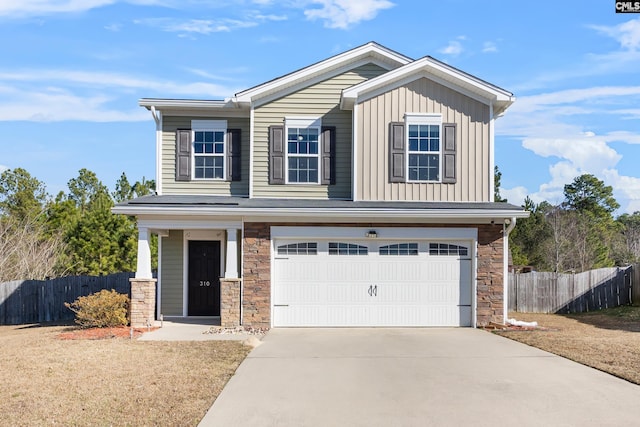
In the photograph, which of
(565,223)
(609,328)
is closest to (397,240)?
(609,328)

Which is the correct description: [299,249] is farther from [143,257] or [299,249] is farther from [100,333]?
[100,333]

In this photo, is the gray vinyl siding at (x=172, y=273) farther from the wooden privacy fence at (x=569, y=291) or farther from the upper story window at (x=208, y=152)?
the wooden privacy fence at (x=569, y=291)

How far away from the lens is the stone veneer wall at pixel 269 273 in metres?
14.4

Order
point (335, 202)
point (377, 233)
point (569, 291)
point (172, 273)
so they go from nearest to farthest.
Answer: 1. point (377, 233)
2. point (335, 202)
3. point (172, 273)
4. point (569, 291)

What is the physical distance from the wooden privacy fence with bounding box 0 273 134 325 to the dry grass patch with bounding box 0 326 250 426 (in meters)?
6.98

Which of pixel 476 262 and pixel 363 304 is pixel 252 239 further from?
pixel 476 262

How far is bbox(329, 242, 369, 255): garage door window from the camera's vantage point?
14.9 metres

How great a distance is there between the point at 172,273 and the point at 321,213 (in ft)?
16.8

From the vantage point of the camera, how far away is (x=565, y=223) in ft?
127

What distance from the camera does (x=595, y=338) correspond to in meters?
13.5

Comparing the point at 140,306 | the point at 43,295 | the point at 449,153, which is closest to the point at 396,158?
the point at 449,153

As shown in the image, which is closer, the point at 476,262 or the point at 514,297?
the point at 476,262

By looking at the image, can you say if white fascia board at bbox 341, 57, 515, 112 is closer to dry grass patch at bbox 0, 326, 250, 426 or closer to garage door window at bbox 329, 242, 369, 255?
garage door window at bbox 329, 242, 369, 255

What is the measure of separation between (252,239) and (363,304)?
126 inches
